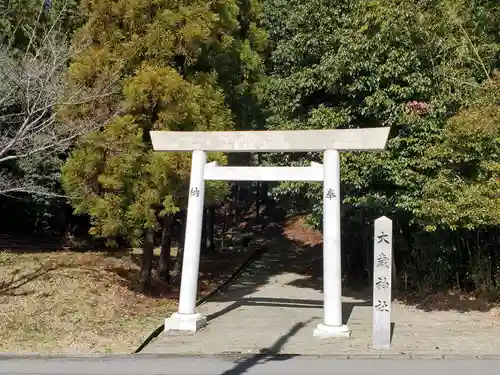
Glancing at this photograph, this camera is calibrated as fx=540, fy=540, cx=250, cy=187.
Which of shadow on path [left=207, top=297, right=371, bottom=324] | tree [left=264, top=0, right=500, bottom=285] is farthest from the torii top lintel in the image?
shadow on path [left=207, top=297, right=371, bottom=324]

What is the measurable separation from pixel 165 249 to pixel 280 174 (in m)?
4.91

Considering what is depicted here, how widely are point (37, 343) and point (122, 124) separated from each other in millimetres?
4476

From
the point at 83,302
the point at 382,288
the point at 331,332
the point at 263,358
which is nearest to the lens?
the point at 263,358

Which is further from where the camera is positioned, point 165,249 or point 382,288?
point 165,249

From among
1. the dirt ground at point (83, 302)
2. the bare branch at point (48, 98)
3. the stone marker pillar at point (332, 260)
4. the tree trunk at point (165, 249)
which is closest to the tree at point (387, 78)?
the stone marker pillar at point (332, 260)

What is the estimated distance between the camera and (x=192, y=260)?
390 inches

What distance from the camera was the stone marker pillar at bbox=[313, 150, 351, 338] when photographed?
9195mm

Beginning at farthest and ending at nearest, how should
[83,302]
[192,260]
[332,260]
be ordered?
[83,302] → [192,260] → [332,260]

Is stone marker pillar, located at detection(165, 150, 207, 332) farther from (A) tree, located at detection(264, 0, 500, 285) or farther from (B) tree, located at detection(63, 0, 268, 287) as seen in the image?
(A) tree, located at detection(264, 0, 500, 285)

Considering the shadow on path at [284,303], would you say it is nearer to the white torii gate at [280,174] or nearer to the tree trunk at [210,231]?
the white torii gate at [280,174]

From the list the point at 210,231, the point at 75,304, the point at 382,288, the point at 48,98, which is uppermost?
the point at 48,98

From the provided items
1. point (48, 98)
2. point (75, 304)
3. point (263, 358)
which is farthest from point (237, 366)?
point (48, 98)

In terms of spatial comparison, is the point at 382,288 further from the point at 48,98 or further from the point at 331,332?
the point at 48,98

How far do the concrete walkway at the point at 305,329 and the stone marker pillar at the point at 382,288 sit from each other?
0.26 m
